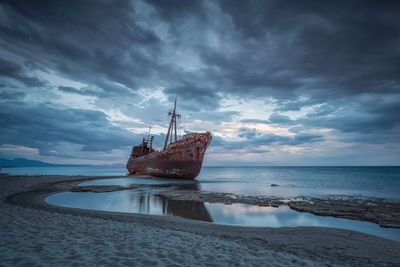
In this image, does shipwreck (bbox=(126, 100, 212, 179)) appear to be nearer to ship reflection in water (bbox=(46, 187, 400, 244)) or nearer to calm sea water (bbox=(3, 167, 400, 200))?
calm sea water (bbox=(3, 167, 400, 200))

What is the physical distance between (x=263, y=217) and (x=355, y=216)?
5.44 m

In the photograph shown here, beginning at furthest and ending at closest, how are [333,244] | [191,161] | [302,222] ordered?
[191,161], [302,222], [333,244]

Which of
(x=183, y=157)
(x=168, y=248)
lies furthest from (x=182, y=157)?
(x=168, y=248)

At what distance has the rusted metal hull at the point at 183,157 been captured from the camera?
3950cm

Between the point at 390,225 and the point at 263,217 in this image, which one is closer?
the point at 390,225

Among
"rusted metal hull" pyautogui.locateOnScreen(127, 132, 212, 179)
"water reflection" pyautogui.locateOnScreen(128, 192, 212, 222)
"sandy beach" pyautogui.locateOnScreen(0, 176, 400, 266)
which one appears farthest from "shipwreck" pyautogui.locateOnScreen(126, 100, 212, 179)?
"sandy beach" pyautogui.locateOnScreen(0, 176, 400, 266)

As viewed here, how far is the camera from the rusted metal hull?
39.5m

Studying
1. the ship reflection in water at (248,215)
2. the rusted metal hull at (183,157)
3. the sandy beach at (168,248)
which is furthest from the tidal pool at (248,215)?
the rusted metal hull at (183,157)

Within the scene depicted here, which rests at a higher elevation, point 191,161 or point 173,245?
point 191,161

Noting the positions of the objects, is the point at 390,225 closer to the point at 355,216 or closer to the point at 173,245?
the point at 355,216

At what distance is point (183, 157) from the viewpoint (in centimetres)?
4016

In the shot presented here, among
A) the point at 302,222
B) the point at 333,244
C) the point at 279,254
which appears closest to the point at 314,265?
the point at 279,254

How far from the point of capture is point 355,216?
537 inches

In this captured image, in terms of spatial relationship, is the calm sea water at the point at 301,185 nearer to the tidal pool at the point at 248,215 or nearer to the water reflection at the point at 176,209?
the tidal pool at the point at 248,215
